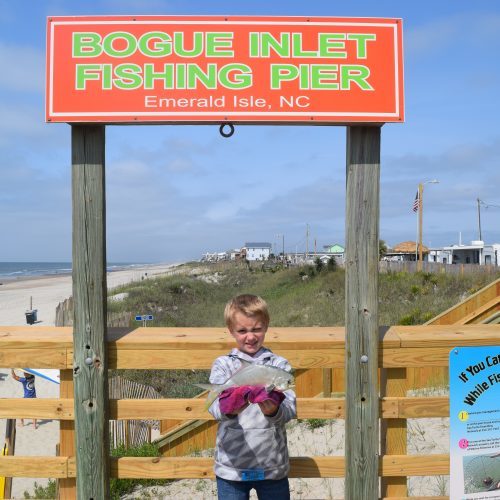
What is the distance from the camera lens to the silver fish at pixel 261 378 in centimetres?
269

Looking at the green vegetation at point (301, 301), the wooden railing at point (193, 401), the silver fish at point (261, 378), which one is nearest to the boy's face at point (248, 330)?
the silver fish at point (261, 378)

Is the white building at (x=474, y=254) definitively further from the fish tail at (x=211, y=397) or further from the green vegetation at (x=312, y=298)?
the fish tail at (x=211, y=397)

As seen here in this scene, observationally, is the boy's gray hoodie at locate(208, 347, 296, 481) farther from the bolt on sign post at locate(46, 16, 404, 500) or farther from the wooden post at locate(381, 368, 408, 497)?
the wooden post at locate(381, 368, 408, 497)

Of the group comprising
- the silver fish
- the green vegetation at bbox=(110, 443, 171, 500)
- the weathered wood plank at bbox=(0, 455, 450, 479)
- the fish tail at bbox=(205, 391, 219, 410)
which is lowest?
the green vegetation at bbox=(110, 443, 171, 500)

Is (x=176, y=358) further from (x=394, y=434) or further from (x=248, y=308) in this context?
(x=394, y=434)

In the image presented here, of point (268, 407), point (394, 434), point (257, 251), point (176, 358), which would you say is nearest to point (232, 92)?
point (176, 358)

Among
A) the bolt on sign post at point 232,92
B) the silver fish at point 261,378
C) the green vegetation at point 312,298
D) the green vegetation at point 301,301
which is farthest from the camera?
the green vegetation at point 312,298

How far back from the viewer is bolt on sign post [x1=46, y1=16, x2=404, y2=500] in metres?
3.59

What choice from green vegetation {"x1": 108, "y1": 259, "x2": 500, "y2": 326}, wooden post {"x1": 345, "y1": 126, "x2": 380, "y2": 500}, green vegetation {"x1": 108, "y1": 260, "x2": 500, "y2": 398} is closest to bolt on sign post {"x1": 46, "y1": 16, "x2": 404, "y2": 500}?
wooden post {"x1": 345, "y1": 126, "x2": 380, "y2": 500}

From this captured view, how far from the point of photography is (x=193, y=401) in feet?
11.9

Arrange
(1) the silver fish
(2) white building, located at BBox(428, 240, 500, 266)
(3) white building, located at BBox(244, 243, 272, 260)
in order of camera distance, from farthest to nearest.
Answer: (3) white building, located at BBox(244, 243, 272, 260) → (2) white building, located at BBox(428, 240, 500, 266) → (1) the silver fish

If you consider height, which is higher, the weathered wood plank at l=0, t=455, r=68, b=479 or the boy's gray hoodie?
the boy's gray hoodie

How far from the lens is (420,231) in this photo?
116ft

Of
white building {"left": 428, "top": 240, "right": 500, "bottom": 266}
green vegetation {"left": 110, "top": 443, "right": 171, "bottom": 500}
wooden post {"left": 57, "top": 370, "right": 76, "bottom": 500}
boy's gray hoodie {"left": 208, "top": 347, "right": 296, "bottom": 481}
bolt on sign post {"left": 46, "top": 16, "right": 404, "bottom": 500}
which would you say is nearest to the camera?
boy's gray hoodie {"left": 208, "top": 347, "right": 296, "bottom": 481}
